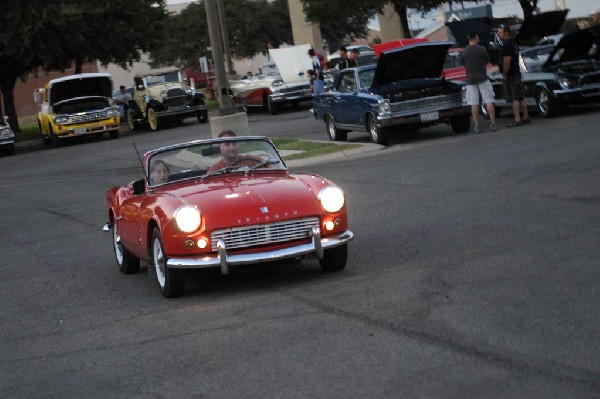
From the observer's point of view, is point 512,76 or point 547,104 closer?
point 512,76

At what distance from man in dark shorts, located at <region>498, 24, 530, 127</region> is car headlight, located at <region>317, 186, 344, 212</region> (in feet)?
43.0

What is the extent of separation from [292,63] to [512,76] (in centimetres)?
2134

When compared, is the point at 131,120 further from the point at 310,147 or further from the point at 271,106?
the point at 310,147

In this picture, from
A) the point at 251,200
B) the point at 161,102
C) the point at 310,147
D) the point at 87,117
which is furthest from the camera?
the point at 161,102

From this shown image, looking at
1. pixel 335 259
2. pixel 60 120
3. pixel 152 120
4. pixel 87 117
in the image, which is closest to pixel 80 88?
pixel 87 117

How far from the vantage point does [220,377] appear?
6.65 m

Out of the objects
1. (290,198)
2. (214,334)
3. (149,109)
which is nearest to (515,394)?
(214,334)

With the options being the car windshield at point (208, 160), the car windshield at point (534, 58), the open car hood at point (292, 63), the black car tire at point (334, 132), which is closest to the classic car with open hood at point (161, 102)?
the open car hood at point (292, 63)

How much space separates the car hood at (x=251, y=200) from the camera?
928cm

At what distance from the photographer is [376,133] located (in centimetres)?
2259

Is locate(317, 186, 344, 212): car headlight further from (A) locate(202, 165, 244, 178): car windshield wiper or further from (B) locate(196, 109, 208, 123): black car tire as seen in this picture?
(B) locate(196, 109, 208, 123): black car tire

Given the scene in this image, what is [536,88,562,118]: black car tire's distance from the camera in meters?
22.9

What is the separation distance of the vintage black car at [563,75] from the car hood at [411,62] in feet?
6.55

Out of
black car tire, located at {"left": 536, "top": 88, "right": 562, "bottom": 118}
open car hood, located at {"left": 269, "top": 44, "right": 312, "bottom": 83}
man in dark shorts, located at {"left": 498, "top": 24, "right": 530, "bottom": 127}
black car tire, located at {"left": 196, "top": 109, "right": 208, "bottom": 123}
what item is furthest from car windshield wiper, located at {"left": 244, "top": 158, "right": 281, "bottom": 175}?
open car hood, located at {"left": 269, "top": 44, "right": 312, "bottom": 83}
